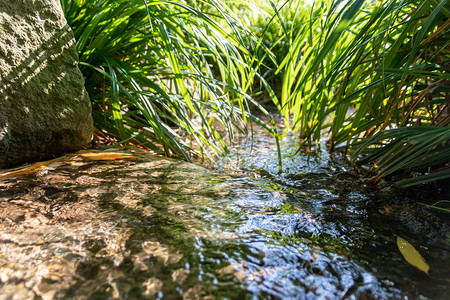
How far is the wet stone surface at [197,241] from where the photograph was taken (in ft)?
2.06

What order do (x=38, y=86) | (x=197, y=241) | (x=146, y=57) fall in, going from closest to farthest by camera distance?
(x=197, y=241) < (x=38, y=86) < (x=146, y=57)

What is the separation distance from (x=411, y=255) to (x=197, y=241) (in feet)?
1.73

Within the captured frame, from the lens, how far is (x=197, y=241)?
0.78 metres

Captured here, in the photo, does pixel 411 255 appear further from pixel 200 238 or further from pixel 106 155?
pixel 106 155

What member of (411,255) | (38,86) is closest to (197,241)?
(411,255)

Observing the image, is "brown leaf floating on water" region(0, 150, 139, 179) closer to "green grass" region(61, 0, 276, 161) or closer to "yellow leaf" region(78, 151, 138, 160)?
"yellow leaf" region(78, 151, 138, 160)

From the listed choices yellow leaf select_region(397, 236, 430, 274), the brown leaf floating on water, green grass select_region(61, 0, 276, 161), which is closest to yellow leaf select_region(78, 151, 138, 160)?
the brown leaf floating on water

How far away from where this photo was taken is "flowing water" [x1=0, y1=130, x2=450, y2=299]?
630 millimetres

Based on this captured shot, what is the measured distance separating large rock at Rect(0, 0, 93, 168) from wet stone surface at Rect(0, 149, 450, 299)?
0.61ft

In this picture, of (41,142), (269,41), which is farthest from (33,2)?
(269,41)

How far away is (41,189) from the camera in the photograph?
1.05 meters

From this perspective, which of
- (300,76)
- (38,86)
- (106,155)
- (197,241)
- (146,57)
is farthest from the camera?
(146,57)

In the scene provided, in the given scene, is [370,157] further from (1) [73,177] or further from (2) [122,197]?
(1) [73,177]

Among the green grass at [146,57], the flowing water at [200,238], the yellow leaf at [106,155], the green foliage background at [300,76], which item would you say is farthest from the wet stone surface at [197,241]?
the green grass at [146,57]
